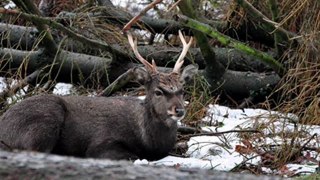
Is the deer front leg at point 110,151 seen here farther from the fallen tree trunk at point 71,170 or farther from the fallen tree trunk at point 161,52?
the fallen tree trunk at point 71,170

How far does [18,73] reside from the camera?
34.1 ft

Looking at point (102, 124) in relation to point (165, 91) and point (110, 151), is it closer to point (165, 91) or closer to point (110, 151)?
point (110, 151)

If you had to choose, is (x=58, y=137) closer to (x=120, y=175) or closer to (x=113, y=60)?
(x=113, y=60)

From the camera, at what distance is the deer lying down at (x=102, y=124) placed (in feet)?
27.5

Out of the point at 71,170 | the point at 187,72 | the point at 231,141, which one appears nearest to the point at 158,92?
the point at 187,72

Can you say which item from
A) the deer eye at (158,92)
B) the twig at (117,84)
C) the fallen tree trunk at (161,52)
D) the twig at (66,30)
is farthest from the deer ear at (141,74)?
the fallen tree trunk at (161,52)

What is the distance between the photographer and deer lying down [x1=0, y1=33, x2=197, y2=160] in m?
8.38

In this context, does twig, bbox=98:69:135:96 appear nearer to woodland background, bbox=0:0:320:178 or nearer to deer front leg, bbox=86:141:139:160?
woodland background, bbox=0:0:320:178

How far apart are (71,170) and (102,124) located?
514cm

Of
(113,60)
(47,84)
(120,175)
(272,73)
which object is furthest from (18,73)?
(120,175)

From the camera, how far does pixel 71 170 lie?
3.55m

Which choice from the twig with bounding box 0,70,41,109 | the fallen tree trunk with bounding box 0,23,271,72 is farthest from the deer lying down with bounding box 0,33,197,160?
the fallen tree trunk with bounding box 0,23,271,72

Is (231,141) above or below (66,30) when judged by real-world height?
below

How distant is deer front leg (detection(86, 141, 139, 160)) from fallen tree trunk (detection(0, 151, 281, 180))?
4.69m
